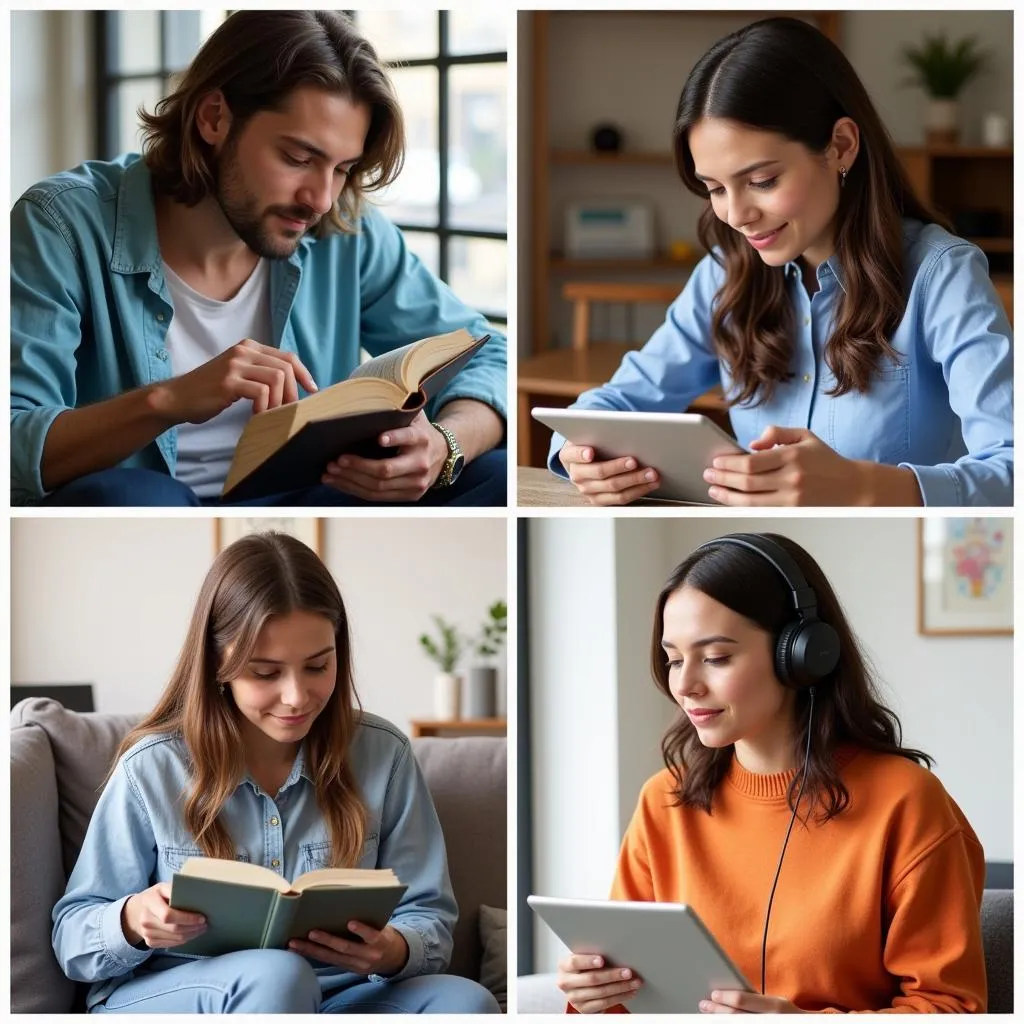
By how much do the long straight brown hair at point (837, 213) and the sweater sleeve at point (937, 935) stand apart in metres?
0.57

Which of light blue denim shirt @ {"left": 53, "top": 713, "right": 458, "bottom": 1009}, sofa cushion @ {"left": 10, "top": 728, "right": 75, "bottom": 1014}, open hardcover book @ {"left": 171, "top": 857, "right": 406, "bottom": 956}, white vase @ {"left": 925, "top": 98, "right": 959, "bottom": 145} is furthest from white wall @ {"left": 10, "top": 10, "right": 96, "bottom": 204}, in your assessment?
white vase @ {"left": 925, "top": 98, "right": 959, "bottom": 145}

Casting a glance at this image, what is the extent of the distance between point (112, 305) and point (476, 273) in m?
1.23

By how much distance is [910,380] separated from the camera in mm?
1490

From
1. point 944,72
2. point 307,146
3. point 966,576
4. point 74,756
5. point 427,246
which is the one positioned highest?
point 944,72

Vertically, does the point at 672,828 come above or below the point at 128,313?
below

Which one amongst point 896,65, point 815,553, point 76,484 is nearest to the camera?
point 76,484

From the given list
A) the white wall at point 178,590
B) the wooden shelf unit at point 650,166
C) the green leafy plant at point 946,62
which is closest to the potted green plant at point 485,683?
the white wall at point 178,590

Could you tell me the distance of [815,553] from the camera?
347 centimetres

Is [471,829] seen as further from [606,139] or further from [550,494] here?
[606,139]

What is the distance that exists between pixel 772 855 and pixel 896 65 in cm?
411

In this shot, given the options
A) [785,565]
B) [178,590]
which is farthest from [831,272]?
[178,590]

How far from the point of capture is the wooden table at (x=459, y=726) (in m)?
3.64

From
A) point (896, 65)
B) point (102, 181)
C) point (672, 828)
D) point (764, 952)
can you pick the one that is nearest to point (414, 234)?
point (102, 181)

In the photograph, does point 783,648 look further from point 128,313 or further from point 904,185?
point 128,313
